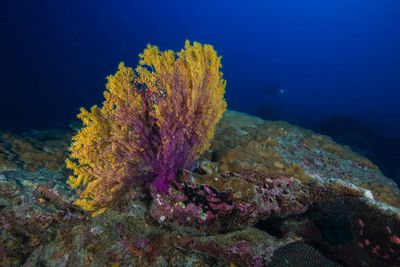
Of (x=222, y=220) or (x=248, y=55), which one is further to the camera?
(x=248, y=55)

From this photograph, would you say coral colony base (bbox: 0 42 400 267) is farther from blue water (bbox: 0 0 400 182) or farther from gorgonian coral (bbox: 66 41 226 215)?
blue water (bbox: 0 0 400 182)

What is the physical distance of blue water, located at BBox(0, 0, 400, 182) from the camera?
36469 millimetres

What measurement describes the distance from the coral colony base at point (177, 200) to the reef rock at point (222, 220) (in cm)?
1

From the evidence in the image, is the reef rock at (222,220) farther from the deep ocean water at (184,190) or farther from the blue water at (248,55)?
the blue water at (248,55)

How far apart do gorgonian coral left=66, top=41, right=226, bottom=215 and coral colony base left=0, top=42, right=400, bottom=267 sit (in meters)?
0.01

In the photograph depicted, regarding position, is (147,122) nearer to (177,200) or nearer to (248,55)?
(177,200)

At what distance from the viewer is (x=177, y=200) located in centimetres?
346

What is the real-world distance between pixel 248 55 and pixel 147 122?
146834 mm

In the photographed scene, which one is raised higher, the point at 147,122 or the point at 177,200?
the point at 147,122

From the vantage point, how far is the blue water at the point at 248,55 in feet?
120

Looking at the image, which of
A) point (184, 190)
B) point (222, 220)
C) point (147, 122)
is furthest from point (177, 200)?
point (147, 122)

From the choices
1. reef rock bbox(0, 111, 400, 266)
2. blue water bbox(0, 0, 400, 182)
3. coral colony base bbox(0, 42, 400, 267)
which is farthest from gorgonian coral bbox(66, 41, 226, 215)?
blue water bbox(0, 0, 400, 182)

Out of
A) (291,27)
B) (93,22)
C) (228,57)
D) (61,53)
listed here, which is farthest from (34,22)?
(291,27)

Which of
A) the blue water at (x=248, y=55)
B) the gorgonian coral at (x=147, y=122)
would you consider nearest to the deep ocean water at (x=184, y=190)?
the gorgonian coral at (x=147, y=122)
